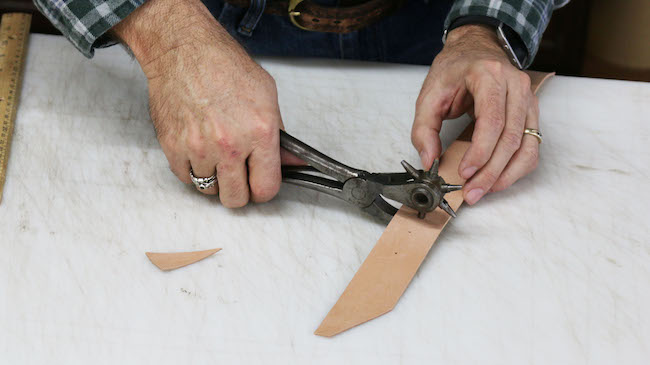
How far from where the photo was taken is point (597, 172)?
44.7 inches

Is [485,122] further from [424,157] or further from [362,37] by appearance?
[362,37]

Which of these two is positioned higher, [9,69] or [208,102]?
[208,102]

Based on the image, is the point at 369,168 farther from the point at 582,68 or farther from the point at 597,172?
the point at 582,68

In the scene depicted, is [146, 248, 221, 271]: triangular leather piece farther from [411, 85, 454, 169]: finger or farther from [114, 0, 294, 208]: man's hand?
[411, 85, 454, 169]: finger

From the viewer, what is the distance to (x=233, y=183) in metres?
0.99

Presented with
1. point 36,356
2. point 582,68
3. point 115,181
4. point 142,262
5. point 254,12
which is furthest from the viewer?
point 582,68

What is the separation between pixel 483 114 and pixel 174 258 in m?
0.54

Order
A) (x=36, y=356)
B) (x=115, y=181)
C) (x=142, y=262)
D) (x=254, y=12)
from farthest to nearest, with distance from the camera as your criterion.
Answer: (x=254, y=12) → (x=115, y=181) → (x=142, y=262) → (x=36, y=356)

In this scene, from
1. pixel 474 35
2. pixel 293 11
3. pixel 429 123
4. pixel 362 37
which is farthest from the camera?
pixel 362 37

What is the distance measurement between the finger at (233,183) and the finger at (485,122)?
348 mm

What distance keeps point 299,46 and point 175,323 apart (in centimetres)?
78

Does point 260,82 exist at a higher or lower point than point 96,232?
higher

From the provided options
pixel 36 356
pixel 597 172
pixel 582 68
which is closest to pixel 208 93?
pixel 36 356

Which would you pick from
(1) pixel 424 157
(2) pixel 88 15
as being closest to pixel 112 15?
(2) pixel 88 15
